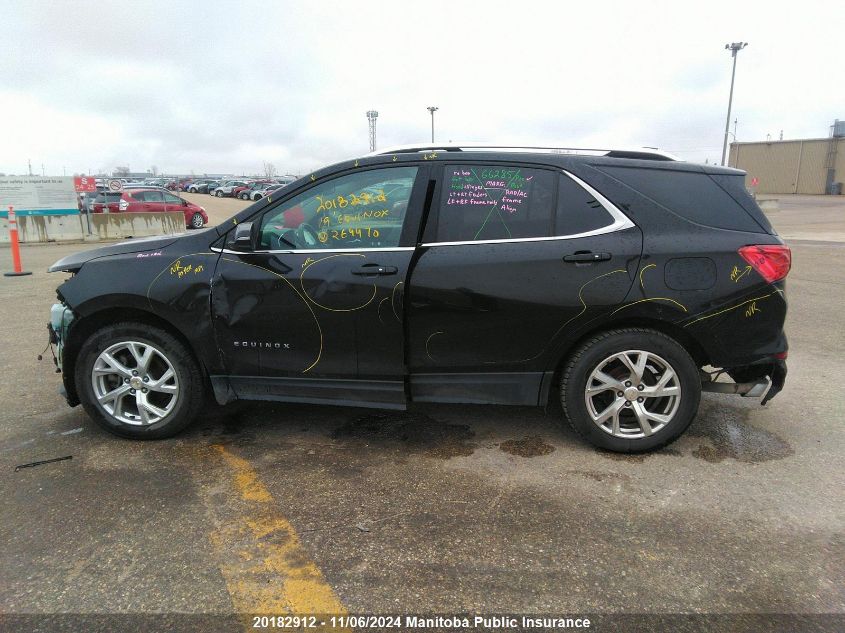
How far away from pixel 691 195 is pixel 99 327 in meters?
3.74

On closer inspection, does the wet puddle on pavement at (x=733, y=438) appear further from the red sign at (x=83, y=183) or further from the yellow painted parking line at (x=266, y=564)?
the red sign at (x=83, y=183)

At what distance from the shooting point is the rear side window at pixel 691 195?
341cm

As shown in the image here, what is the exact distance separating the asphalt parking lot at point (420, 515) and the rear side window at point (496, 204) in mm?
1342

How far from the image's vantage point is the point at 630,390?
11.2 ft

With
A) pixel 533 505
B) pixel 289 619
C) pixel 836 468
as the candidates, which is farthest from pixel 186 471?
pixel 836 468

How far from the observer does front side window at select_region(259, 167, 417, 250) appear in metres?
3.51

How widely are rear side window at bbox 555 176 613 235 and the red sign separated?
18434mm

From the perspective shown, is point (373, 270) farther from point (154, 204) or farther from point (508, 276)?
point (154, 204)

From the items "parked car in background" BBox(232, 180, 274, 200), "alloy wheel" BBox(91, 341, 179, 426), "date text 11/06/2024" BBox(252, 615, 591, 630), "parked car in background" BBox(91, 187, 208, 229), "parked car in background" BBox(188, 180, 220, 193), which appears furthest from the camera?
"parked car in background" BBox(188, 180, 220, 193)

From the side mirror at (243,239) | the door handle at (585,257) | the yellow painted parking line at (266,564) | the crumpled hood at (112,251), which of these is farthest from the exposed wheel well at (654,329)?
the crumpled hood at (112,251)

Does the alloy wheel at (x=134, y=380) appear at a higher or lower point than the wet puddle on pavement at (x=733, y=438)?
higher

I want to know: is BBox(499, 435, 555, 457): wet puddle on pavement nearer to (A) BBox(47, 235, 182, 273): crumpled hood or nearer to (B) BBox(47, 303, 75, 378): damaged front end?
(A) BBox(47, 235, 182, 273): crumpled hood

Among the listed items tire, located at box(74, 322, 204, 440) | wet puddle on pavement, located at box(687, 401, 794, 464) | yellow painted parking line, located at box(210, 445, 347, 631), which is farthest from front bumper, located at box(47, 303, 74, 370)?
wet puddle on pavement, located at box(687, 401, 794, 464)

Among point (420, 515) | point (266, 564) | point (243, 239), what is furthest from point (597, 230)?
point (266, 564)
